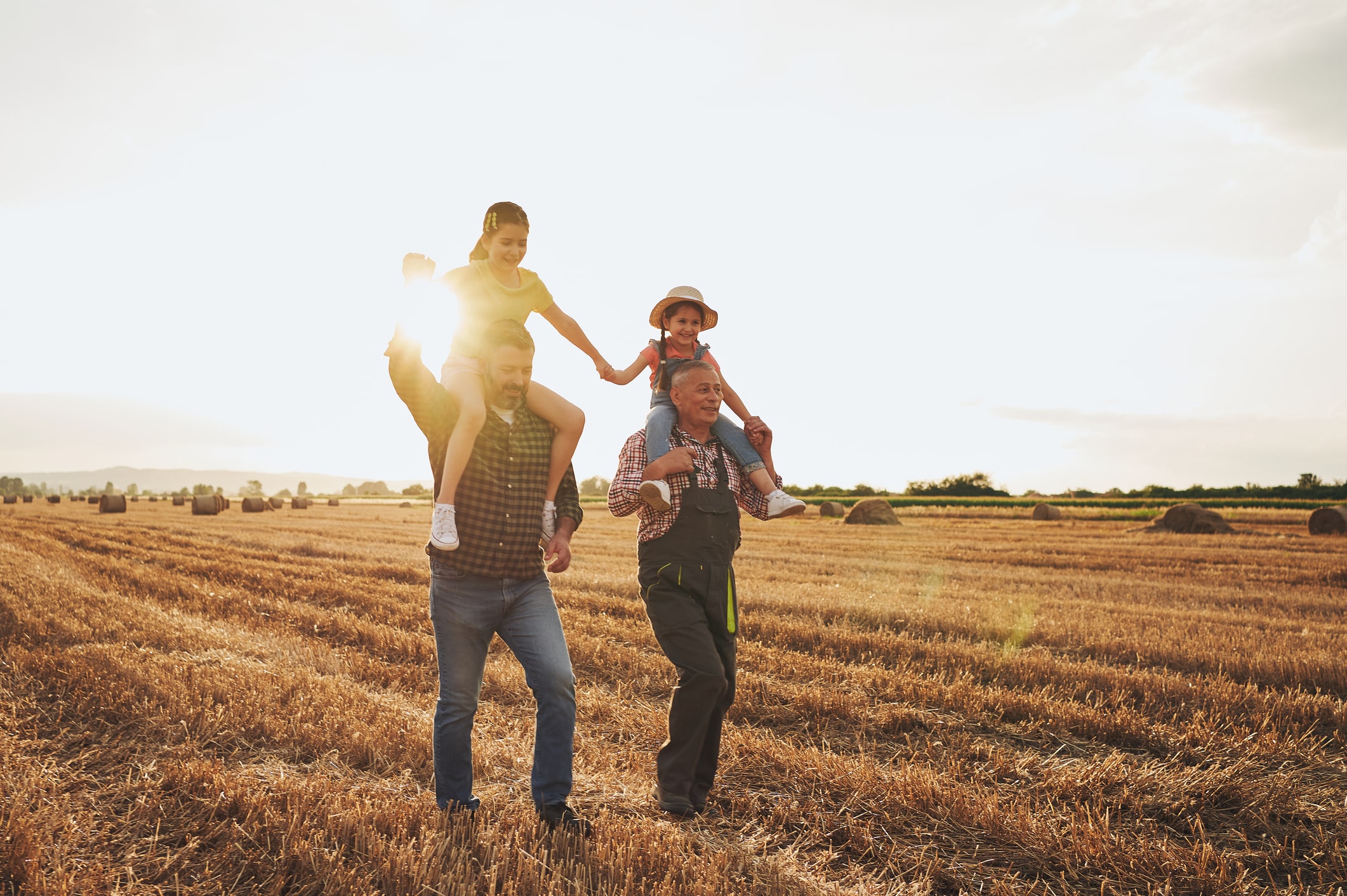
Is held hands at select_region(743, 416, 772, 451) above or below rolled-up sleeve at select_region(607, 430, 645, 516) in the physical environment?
above

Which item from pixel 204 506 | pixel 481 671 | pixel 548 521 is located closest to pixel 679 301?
pixel 548 521

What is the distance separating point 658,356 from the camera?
14.8ft

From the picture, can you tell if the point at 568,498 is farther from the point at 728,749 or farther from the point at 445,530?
the point at 728,749

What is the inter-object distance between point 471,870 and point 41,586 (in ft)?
30.3

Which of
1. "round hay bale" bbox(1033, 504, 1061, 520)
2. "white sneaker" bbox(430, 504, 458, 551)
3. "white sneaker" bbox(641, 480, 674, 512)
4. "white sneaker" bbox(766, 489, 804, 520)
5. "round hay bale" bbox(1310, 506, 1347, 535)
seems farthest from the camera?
"round hay bale" bbox(1033, 504, 1061, 520)

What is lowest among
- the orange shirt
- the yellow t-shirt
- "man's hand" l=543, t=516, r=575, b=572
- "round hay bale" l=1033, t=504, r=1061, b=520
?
"round hay bale" l=1033, t=504, r=1061, b=520

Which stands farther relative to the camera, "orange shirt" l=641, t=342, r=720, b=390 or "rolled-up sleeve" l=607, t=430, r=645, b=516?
"orange shirt" l=641, t=342, r=720, b=390

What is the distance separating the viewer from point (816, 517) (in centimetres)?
3519

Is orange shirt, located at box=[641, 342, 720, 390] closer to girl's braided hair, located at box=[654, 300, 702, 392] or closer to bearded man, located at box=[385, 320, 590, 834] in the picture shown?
girl's braided hair, located at box=[654, 300, 702, 392]

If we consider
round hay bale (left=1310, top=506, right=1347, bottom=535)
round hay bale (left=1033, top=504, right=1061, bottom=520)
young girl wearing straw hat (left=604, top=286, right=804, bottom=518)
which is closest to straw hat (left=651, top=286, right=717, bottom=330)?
young girl wearing straw hat (left=604, top=286, right=804, bottom=518)

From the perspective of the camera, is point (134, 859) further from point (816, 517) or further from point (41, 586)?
point (816, 517)

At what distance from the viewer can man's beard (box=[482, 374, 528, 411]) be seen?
3711 millimetres

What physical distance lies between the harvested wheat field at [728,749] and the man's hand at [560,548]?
1144mm

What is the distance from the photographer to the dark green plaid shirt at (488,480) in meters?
3.60
